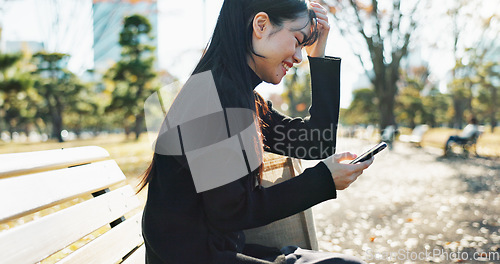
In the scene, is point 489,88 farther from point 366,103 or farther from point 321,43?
point 321,43

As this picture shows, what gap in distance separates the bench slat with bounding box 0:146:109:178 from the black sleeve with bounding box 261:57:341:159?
29.6 inches

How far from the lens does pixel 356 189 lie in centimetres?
706

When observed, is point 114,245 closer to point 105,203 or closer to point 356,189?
point 105,203

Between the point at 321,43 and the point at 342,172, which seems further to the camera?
the point at 321,43

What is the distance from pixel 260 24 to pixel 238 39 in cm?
9

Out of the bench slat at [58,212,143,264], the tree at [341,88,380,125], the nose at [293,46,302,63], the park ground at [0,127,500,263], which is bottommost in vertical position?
the tree at [341,88,380,125]

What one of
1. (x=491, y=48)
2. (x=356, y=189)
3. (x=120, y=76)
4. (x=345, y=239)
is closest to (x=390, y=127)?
(x=491, y=48)

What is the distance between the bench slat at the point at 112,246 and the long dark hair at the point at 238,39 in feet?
0.93

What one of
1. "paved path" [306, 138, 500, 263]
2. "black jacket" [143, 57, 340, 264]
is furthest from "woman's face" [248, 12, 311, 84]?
"paved path" [306, 138, 500, 263]

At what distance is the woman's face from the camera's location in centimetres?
130

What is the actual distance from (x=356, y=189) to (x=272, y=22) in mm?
6207

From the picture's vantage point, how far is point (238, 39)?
1.27m

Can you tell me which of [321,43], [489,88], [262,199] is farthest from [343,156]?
[489,88]

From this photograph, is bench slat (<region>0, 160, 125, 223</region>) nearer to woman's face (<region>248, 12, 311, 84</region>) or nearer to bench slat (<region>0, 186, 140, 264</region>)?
bench slat (<region>0, 186, 140, 264</region>)
